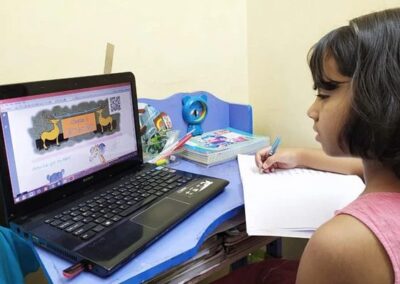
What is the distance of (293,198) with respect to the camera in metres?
0.78

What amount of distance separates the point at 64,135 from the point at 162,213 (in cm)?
27

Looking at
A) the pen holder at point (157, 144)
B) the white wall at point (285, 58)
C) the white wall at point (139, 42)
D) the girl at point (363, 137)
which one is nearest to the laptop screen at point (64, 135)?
the pen holder at point (157, 144)

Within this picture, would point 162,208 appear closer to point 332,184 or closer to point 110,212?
point 110,212

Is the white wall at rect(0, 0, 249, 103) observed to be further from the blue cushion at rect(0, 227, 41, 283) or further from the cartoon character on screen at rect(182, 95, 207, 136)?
the blue cushion at rect(0, 227, 41, 283)

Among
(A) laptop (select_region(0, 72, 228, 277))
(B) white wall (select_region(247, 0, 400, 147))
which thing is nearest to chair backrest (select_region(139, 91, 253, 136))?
(B) white wall (select_region(247, 0, 400, 147))

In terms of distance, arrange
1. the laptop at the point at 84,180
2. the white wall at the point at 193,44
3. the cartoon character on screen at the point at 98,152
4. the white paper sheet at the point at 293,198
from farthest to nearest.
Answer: the white wall at the point at 193,44, the cartoon character on screen at the point at 98,152, the white paper sheet at the point at 293,198, the laptop at the point at 84,180

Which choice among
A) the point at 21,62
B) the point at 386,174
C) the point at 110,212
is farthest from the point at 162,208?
the point at 21,62

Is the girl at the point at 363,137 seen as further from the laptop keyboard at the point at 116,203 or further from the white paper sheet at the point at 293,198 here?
the laptop keyboard at the point at 116,203

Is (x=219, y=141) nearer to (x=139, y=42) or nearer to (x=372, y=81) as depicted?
(x=139, y=42)

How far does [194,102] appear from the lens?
1167mm

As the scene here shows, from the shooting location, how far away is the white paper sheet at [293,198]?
0.70 metres

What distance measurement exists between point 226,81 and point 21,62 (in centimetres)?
70

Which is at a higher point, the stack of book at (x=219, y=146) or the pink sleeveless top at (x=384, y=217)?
the pink sleeveless top at (x=384, y=217)

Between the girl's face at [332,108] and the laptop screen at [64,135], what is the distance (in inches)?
18.7
